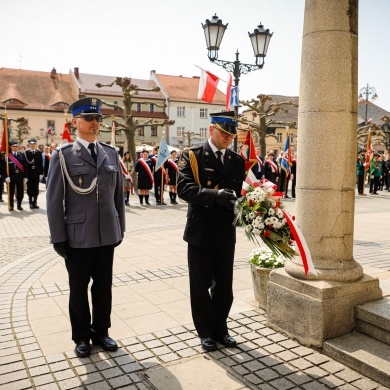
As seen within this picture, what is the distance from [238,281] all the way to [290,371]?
8.10 feet

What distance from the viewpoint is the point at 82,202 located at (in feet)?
12.1

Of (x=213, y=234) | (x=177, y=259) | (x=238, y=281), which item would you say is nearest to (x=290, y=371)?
(x=213, y=234)

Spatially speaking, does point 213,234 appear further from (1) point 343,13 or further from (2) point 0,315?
(2) point 0,315

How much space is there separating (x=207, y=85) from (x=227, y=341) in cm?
586

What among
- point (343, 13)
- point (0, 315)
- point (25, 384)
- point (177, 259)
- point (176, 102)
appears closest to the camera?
point (25, 384)

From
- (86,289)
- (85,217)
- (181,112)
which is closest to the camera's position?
(85,217)

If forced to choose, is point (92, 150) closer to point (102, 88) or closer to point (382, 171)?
point (382, 171)

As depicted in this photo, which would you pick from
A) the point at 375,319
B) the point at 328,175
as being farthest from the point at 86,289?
the point at 375,319

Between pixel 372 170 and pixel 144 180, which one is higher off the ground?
pixel 372 170

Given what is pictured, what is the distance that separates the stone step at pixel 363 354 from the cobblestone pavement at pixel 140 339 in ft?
0.19

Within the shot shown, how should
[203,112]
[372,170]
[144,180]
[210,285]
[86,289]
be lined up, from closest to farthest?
[86,289] → [210,285] → [144,180] → [372,170] → [203,112]

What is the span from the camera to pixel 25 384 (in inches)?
128

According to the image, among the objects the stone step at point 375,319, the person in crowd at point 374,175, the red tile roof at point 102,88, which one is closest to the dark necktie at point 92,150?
the stone step at point 375,319

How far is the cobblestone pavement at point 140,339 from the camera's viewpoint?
331 cm
